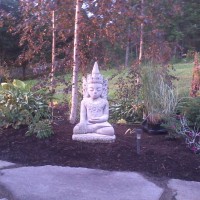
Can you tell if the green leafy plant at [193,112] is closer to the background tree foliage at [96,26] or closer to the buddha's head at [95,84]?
the buddha's head at [95,84]

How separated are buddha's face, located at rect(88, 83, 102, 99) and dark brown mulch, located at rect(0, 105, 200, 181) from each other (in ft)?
2.20

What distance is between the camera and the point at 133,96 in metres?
7.76

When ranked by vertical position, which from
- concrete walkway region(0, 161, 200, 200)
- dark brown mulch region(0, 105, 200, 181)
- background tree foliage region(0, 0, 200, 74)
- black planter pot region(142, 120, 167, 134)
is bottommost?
concrete walkway region(0, 161, 200, 200)

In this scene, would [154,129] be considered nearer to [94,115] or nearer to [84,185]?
[94,115]

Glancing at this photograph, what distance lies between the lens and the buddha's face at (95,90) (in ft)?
18.0

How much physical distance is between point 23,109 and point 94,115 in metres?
1.27

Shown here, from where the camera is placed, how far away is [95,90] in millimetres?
5480

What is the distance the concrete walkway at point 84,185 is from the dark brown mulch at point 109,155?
0.70 feet

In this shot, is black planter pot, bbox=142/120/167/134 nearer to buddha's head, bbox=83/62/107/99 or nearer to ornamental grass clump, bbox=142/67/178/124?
ornamental grass clump, bbox=142/67/178/124

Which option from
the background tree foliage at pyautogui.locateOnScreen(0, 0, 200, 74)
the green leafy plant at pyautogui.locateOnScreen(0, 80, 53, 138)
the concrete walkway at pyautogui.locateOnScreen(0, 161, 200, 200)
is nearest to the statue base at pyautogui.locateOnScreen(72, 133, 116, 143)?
the green leafy plant at pyautogui.locateOnScreen(0, 80, 53, 138)

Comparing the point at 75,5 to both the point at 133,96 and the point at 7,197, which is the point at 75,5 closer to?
the point at 133,96

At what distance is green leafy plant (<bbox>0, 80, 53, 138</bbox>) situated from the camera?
5901 mm


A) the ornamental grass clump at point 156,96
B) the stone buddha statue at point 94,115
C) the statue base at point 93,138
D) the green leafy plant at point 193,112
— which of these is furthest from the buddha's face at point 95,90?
the green leafy plant at point 193,112

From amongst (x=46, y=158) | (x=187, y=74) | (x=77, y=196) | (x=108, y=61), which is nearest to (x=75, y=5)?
(x=108, y=61)
